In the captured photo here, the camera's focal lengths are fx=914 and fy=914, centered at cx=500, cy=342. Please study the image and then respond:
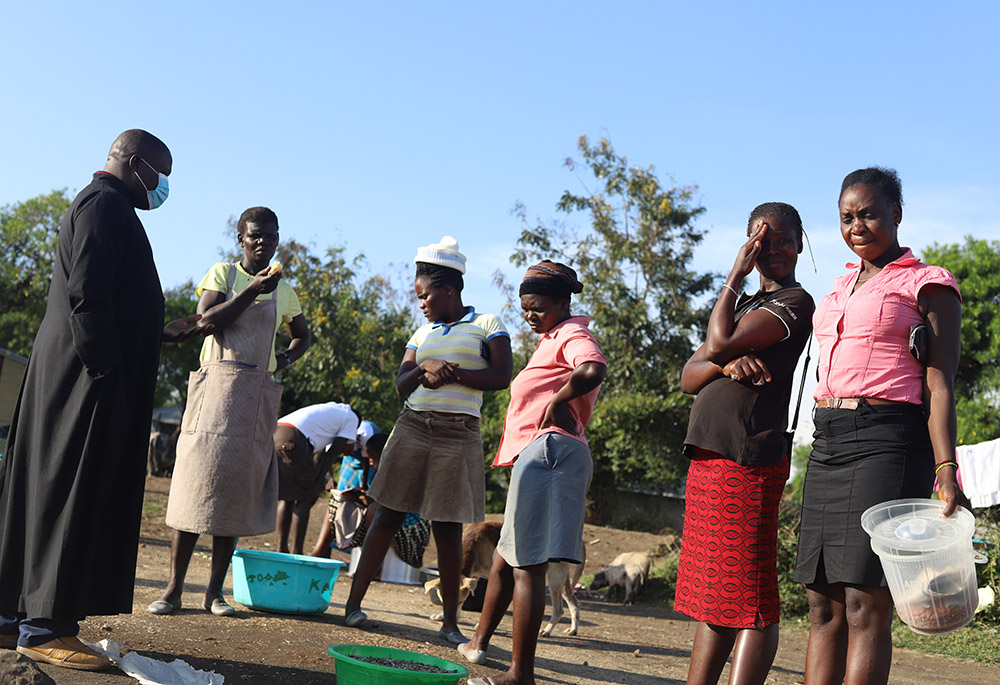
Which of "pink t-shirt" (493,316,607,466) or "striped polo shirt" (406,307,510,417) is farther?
"striped polo shirt" (406,307,510,417)

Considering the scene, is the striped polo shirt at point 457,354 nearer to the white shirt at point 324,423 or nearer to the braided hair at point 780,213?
the braided hair at point 780,213

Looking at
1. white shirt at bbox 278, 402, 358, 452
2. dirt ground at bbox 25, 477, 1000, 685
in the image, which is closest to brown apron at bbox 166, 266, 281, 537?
dirt ground at bbox 25, 477, 1000, 685

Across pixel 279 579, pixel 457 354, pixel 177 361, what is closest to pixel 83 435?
pixel 279 579

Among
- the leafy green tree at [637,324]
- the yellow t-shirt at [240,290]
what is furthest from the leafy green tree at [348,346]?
the yellow t-shirt at [240,290]

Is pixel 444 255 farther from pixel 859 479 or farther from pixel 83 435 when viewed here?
pixel 859 479

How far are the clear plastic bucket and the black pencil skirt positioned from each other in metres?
0.14

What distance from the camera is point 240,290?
5.06 m

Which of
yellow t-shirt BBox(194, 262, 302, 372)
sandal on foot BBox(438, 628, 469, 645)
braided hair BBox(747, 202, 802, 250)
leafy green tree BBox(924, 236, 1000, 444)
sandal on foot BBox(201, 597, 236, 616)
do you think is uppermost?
leafy green tree BBox(924, 236, 1000, 444)

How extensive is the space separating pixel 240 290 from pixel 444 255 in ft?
3.77

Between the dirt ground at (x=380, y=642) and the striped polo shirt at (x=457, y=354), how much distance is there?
49.6 inches

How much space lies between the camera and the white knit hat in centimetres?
517

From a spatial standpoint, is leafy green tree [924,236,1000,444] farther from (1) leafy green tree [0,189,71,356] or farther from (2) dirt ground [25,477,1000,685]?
(1) leafy green tree [0,189,71,356]

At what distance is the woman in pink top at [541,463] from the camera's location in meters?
3.96

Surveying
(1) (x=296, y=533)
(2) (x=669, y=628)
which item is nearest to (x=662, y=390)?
(2) (x=669, y=628)
